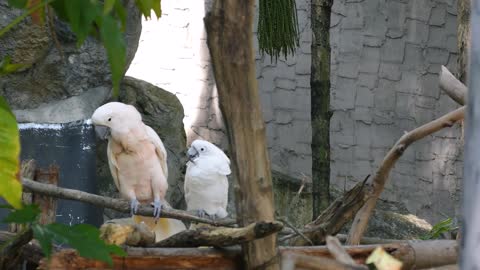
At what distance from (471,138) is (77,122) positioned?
3.90 meters

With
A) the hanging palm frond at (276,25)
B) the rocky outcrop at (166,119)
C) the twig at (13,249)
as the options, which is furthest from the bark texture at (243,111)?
the rocky outcrop at (166,119)

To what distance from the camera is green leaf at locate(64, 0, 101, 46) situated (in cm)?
113

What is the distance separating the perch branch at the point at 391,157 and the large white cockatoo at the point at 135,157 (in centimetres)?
117

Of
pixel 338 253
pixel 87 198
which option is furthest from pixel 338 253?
pixel 87 198

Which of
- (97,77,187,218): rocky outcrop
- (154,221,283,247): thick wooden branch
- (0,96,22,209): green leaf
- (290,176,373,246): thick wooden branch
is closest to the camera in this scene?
(0,96,22,209): green leaf

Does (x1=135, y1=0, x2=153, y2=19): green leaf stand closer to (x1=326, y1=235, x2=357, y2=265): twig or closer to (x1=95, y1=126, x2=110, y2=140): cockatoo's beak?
(x1=326, y1=235, x2=357, y2=265): twig

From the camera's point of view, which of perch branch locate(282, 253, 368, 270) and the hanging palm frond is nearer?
perch branch locate(282, 253, 368, 270)

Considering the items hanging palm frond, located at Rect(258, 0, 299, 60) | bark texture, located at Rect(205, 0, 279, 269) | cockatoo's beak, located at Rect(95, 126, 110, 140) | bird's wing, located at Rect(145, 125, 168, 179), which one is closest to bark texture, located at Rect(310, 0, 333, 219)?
hanging palm frond, located at Rect(258, 0, 299, 60)

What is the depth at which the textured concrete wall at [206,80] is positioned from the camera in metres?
6.15

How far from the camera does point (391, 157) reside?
2008 mm

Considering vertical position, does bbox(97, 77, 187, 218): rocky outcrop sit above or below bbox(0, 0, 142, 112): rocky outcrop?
below

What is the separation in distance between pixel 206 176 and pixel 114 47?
97.5 inches

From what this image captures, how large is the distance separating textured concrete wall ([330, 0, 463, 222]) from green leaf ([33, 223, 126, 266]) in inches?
194

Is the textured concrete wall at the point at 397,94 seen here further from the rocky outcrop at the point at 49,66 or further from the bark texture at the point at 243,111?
the bark texture at the point at 243,111
